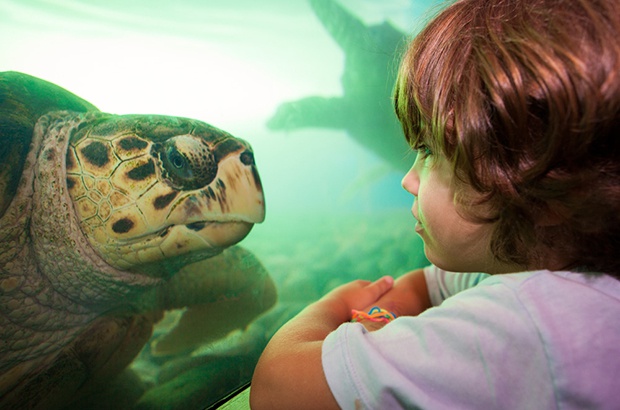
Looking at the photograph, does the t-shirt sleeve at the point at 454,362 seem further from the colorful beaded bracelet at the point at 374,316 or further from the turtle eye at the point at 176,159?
the turtle eye at the point at 176,159

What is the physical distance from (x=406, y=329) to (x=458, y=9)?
56cm

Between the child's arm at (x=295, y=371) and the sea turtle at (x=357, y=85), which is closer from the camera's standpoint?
the child's arm at (x=295, y=371)

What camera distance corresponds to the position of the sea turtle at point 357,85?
1.70m

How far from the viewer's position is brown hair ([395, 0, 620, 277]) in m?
0.40

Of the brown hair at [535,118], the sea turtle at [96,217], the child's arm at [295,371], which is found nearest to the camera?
the brown hair at [535,118]

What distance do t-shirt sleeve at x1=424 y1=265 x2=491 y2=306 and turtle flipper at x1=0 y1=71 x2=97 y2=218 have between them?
3.46 feet

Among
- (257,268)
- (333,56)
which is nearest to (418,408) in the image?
(257,268)

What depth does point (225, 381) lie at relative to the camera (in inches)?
31.0

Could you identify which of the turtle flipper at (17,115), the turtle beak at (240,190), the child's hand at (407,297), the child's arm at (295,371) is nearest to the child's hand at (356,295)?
the child's hand at (407,297)

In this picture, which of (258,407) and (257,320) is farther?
(257,320)

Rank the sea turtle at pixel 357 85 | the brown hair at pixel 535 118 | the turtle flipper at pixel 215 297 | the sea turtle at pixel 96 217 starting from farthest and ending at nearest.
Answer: the sea turtle at pixel 357 85
the turtle flipper at pixel 215 297
the sea turtle at pixel 96 217
the brown hair at pixel 535 118

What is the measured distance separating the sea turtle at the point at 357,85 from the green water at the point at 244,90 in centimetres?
2

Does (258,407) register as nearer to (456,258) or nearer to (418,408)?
(418,408)

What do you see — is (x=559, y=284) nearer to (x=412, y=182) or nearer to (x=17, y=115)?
(x=412, y=182)
